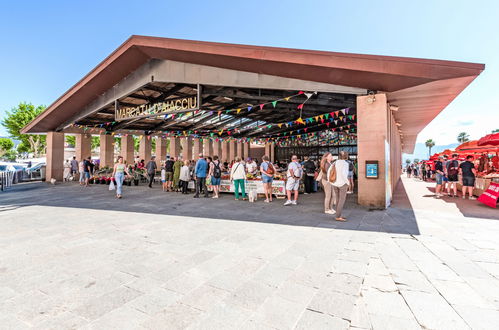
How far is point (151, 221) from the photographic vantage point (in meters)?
5.51

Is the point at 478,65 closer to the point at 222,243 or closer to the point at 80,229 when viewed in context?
the point at 222,243

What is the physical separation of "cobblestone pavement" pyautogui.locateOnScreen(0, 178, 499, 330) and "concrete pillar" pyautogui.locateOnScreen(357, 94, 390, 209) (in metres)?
1.98

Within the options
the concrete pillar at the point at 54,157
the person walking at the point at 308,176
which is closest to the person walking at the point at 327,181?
the person walking at the point at 308,176

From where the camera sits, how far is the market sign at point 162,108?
9.94 meters

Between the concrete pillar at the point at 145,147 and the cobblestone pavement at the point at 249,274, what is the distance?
1705cm

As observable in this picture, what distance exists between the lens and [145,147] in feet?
72.2

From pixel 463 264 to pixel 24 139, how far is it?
48.8 meters

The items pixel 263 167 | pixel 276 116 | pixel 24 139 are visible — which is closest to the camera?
pixel 263 167

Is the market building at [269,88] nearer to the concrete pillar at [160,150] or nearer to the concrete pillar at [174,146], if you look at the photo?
the concrete pillar at [160,150]

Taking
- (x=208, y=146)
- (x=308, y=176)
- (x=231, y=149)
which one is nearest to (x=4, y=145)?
(x=208, y=146)

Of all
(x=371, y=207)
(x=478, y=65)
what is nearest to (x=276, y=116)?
(x=371, y=207)

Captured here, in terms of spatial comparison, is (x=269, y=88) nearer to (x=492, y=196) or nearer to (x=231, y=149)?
(x=492, y=196)

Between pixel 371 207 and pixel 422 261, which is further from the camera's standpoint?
pixel 371 207

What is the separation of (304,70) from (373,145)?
3.12 metres
